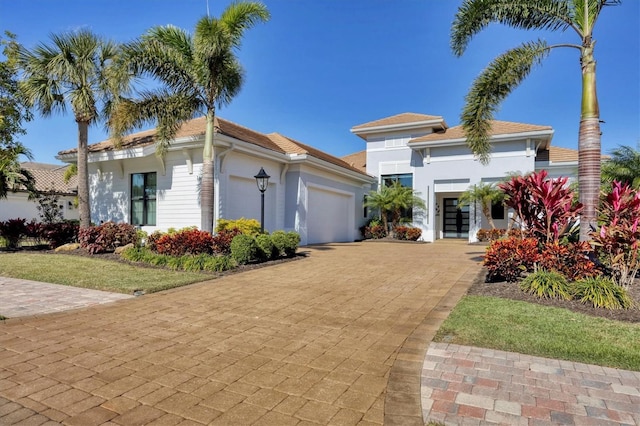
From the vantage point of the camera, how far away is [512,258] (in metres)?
7.38

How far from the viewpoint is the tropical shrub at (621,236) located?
650 centimetres

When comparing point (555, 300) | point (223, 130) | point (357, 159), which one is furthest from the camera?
point (357, 159)

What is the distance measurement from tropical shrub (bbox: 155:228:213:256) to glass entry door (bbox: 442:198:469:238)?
1672 cm

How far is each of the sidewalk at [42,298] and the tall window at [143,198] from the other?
6919mm

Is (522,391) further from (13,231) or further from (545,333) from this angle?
(13,231)

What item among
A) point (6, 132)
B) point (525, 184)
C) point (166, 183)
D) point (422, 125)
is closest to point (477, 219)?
point (422, 125)

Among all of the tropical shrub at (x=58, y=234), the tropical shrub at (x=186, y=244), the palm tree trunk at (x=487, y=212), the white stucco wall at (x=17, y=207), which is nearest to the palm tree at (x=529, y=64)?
the tropical shrub at (x=186, y=244)

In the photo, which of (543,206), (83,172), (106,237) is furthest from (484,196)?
(83,172)

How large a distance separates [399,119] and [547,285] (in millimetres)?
19241

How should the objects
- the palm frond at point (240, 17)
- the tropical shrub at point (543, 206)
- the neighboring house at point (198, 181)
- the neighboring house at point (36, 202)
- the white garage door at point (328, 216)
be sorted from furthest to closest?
the neighboring house at point (36, 202)
the white garage door at point (328, 216)
the neighboring house at point (198, 181)
the palm frond at point (240, 17)
the tropical shrub at point (543, 206)

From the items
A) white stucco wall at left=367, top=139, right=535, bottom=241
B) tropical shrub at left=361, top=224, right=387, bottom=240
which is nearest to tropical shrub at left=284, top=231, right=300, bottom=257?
tropical shrub at left=361, top=224, right=387, bottom=240

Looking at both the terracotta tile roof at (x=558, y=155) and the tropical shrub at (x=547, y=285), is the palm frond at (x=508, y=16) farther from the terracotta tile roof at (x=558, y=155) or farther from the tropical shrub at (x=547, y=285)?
the terracotta tile roof at (x=558, y=155)

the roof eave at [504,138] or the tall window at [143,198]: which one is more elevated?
the roof eave at [504,138]

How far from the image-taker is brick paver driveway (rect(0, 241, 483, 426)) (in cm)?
296
